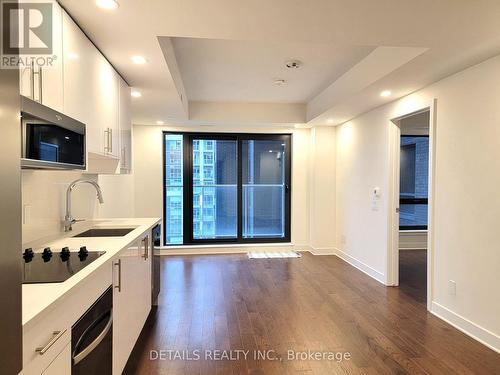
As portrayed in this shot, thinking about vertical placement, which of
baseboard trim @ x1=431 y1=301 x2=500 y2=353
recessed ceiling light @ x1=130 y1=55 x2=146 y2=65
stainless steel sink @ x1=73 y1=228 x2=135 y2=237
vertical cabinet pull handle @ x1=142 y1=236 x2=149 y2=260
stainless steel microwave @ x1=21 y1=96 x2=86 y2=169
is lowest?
baseboard trim @ x1=431 y1=301 x2=500 y2=353

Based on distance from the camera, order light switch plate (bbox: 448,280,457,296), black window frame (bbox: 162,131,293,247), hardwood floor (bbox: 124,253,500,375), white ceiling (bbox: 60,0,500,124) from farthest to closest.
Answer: black window frame (bbox: 162,131,293,247), light switch plate (bbox: 448,280,457,296), hardwood floor (bbox: 124,253,500,375), white ceiling (bbox: 60,0,500,124)

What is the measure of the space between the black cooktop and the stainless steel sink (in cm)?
74

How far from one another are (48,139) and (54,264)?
62 centimetres

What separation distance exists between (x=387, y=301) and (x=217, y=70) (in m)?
3.23

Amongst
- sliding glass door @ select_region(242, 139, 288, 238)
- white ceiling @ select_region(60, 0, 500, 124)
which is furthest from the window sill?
white ceiling @ select_region(60, 0, 500, 124)

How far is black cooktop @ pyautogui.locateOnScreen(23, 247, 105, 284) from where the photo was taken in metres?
1.30

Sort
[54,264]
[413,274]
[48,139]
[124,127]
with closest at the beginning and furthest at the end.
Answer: [48,139] < [54,264] < [124,127] < [413,274]

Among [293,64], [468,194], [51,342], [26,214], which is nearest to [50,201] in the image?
[26,214]

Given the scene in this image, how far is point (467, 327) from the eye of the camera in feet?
8.70

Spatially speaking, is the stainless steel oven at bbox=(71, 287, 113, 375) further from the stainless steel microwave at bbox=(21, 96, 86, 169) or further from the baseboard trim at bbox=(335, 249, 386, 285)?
the baseboard trim at bbox=(335, 249, 386, 285)

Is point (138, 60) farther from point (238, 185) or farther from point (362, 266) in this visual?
point (362, 266)

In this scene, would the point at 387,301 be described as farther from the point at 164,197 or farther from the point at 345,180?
the point at 164,197

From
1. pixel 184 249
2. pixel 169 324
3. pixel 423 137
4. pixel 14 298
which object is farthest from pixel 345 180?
pixel 14 298

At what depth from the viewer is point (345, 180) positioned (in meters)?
5.13
